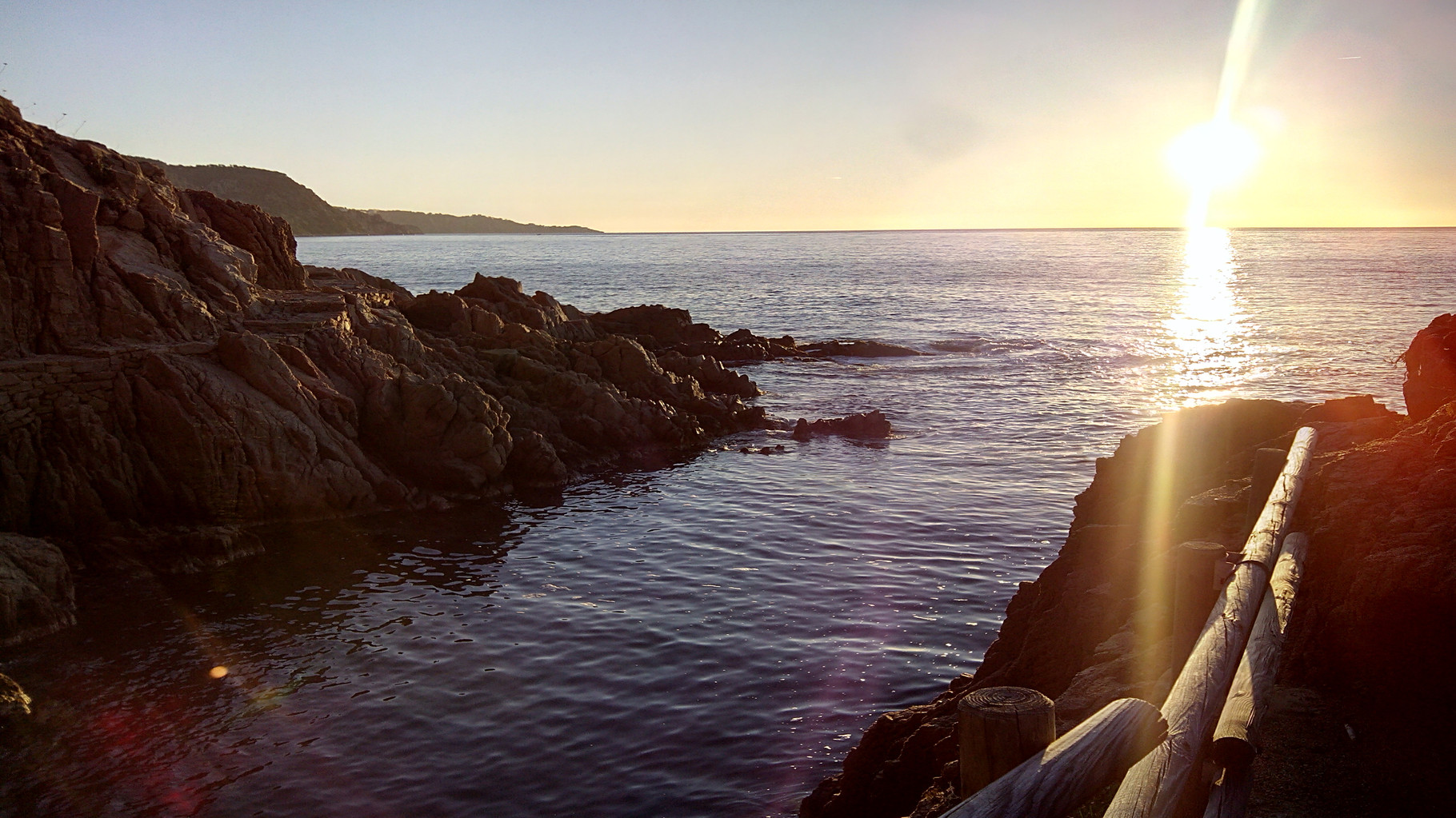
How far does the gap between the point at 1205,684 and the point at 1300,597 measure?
2.24m

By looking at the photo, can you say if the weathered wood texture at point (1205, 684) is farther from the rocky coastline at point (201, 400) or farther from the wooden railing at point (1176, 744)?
the rocky coastline at point (201, 400)

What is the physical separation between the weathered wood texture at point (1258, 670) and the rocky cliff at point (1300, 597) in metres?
0.25

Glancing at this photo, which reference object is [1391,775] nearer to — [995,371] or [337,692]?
[337,692]

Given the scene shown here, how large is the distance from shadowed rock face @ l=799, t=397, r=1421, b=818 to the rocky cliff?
1 centimetres

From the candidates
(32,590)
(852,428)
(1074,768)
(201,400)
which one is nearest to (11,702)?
(32,590)

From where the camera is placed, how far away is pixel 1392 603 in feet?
18.5

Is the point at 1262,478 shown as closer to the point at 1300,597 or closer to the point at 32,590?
the point at 1300,597

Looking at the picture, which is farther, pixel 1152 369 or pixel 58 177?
pixel 1152 369

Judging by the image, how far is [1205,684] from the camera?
470cm

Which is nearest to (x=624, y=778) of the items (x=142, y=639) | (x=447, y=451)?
(x=142, y=639)

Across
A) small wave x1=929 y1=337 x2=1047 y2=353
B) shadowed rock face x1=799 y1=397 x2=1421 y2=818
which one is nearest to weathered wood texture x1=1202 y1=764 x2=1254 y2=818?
shadowed rock face x1=799 y1=397 x2=1421 y2=818

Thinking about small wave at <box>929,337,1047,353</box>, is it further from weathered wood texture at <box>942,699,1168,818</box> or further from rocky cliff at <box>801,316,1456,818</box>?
weathered wood texture at <box>942,699,1168,818</box>

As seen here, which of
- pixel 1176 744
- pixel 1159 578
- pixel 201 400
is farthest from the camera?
pixel 201 400

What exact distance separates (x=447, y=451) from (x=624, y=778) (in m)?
11.6
